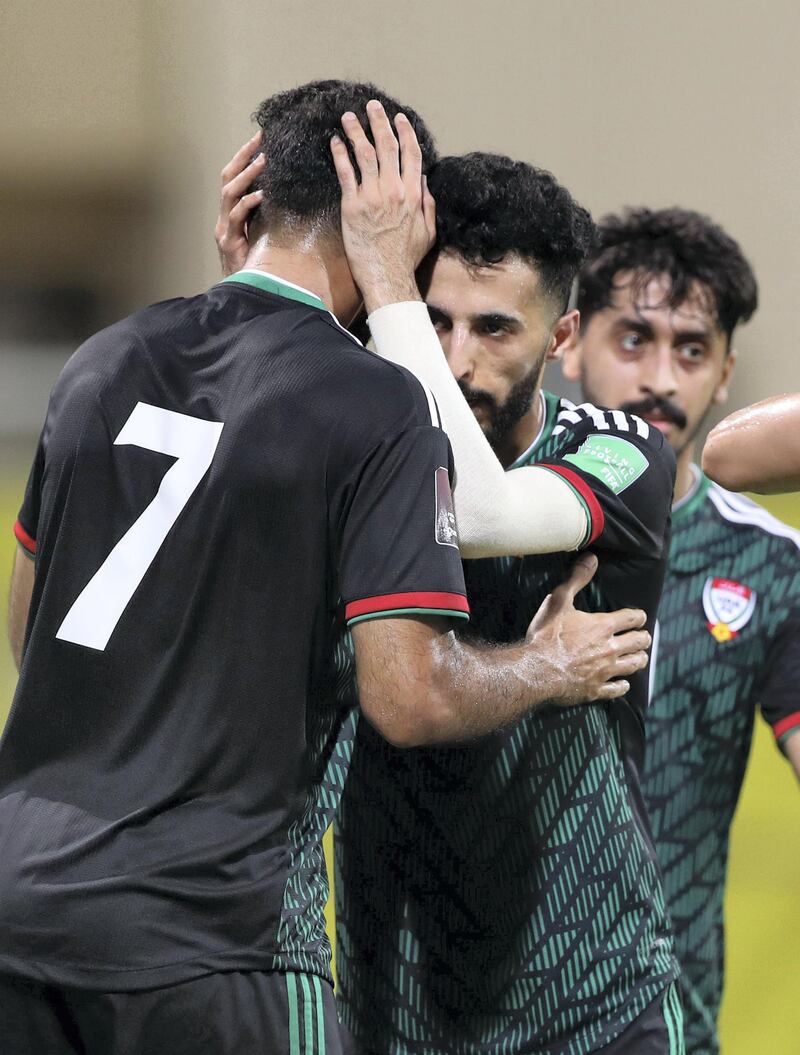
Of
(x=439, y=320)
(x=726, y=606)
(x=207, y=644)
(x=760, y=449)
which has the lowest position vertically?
(x=726, y=606)

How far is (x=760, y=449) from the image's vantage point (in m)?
1.62

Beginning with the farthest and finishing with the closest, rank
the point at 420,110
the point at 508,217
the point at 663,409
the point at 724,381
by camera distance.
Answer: the point at 420,110 < the point at 724,381 < the point at 663,409 < the point at 508,217

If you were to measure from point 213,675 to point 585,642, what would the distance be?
0.63 metres

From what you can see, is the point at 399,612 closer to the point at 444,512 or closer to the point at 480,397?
the point at 444,512

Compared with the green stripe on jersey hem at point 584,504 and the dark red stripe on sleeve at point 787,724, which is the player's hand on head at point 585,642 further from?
the dark red stripe on sleeve at point 787,724

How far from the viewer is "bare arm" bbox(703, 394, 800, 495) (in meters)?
1.61

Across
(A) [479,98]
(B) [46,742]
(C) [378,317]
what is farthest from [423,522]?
(A) [479,98]

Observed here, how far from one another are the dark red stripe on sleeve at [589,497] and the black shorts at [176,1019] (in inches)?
31.9

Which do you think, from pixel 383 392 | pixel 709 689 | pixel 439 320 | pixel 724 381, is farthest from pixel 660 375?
pixel 383 392

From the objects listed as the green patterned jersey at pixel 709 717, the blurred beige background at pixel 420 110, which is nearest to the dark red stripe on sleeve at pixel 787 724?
the green patterned jersey at pixel 709 717

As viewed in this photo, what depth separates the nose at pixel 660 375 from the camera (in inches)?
141

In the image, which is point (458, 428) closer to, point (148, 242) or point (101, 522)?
point (101, 522)

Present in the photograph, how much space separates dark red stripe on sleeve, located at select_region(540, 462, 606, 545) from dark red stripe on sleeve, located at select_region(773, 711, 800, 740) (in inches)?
38.8

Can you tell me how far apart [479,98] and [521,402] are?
9285 mm
